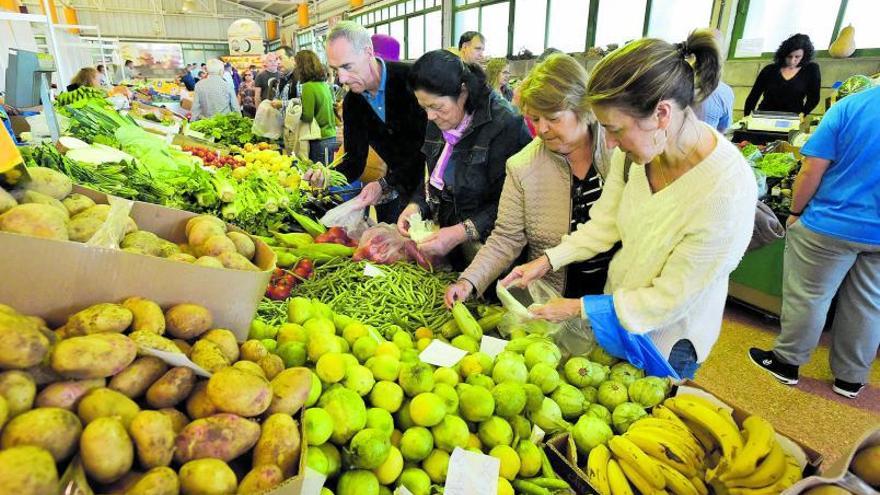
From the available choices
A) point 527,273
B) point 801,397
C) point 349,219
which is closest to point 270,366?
point 527,273

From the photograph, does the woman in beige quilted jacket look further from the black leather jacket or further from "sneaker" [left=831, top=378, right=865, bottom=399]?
"sneaker" [left=831, top=378, right=865, bottom=399]

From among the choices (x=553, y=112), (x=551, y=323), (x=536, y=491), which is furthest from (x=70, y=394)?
(x=553, y=112)

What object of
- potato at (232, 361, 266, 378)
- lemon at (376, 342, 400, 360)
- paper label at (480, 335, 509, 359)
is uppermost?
potato at (232, 361, 266, 378)

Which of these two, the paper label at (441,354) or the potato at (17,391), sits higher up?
the potato at (17,391)

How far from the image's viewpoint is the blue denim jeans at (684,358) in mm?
1843

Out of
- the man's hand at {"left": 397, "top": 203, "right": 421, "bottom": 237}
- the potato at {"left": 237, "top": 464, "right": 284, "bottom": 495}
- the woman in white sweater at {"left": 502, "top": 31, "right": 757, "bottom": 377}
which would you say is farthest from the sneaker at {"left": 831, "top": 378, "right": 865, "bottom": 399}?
the potato at {"left": 237, "top": 464, "right": 284, "bottom": 495}

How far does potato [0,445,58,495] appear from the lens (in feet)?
2.30

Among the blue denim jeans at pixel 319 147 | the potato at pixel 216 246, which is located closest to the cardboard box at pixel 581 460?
the potato at pixel 216 246

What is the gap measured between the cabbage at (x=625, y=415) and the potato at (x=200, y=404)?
1122 millimetres

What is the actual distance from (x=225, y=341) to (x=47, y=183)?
29.5 inches

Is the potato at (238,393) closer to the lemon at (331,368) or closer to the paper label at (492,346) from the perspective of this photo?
the lemon at (331,368)

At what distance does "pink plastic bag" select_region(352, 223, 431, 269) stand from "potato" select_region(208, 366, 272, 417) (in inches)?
60.1

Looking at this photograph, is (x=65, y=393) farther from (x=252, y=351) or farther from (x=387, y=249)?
(x=387, y=249)

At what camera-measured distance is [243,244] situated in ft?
4.76
